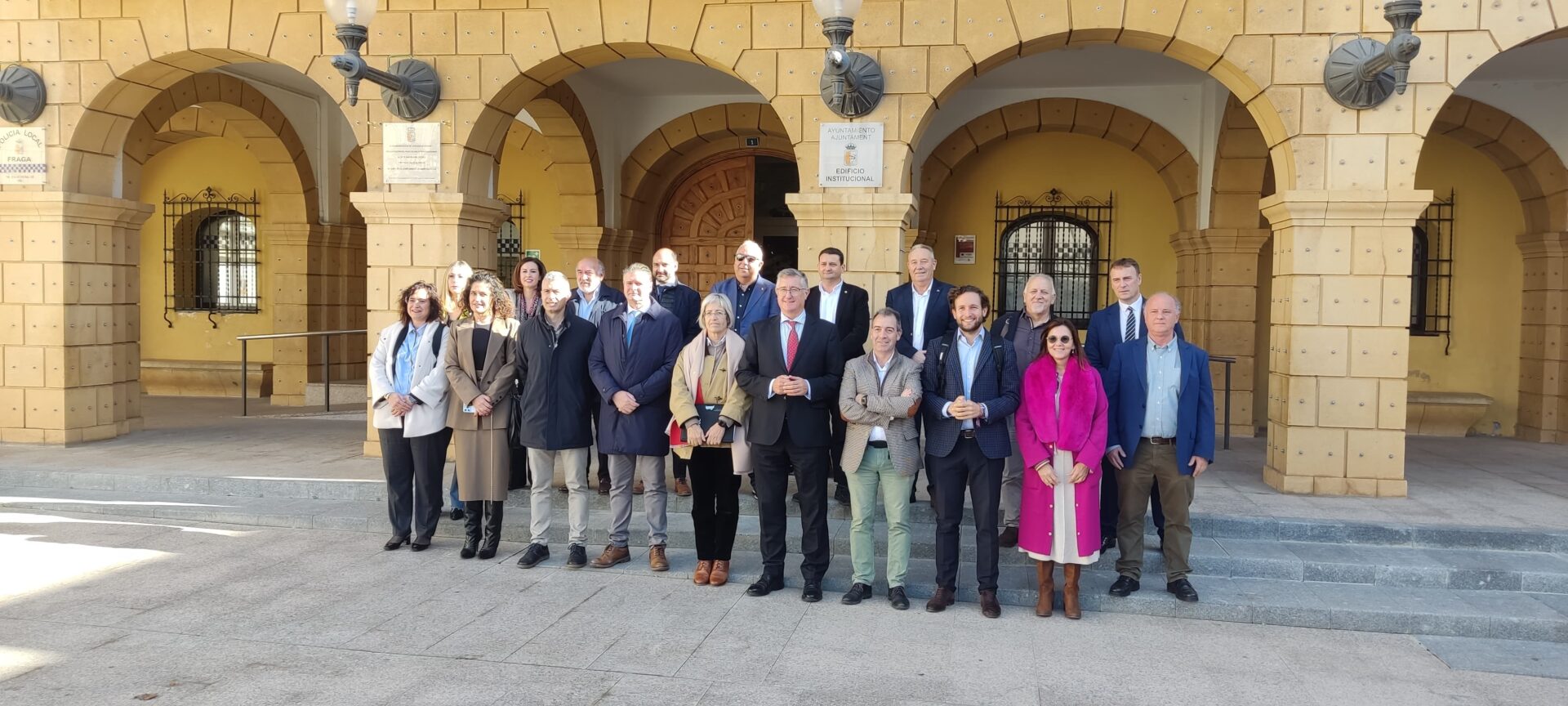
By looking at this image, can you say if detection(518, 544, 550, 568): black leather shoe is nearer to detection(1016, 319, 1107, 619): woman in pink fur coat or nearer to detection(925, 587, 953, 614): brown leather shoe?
detection(925, 587, 953, 614): brown leather shoe

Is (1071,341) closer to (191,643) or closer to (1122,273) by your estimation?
(1122,273)

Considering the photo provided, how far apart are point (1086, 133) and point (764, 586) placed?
23.0 feet

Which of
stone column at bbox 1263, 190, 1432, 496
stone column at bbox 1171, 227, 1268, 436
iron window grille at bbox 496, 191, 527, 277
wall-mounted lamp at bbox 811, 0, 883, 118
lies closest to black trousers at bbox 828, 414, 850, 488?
wall-mounted lamp at bbox 811, 0, 883, 118

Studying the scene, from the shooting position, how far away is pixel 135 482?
269 inches

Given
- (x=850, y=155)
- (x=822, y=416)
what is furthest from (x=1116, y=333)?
(x=850, y=155)

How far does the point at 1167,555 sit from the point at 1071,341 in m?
1.18

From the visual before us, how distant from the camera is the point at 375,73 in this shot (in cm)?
657

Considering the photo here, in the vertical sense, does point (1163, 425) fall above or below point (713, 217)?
below

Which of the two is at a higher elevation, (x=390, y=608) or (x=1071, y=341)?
(x=1071, y=341)

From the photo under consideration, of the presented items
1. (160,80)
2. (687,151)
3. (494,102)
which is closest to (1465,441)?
(687,151)

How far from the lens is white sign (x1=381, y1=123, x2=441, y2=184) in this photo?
724 centimetres

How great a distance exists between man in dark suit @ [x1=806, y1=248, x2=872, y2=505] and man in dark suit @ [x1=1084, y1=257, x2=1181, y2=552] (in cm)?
116

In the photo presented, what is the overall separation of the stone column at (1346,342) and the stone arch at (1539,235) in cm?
392

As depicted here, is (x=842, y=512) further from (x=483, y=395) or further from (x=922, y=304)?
(x=483, y=395)
